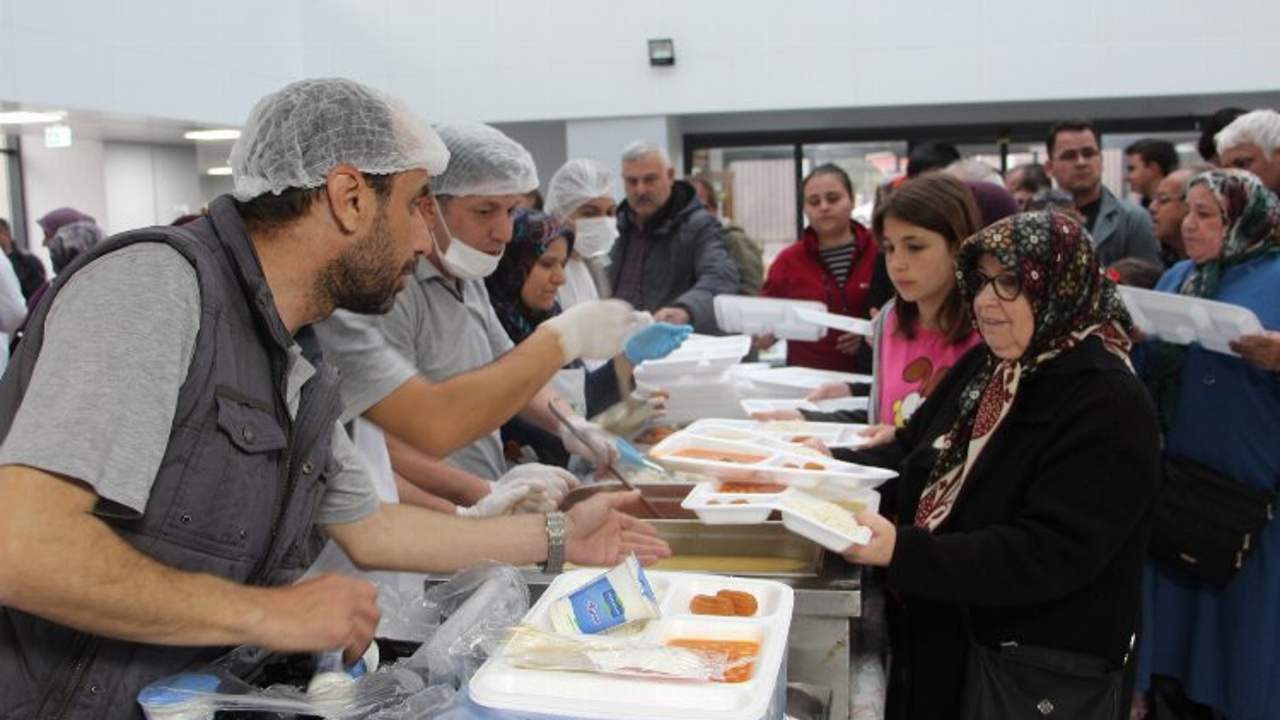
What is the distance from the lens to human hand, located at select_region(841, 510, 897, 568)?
1749mm

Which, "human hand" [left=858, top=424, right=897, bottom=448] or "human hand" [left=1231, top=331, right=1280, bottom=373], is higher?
"human hand" [left=1231, top=331, right=1280, bottom=373]

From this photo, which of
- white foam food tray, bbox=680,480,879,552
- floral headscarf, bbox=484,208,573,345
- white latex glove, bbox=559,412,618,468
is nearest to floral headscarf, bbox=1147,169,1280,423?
white foam food tray, bbox=680,480,879,552

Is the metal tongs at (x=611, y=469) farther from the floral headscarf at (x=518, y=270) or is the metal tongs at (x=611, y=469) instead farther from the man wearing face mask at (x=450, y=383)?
the floral headscarf at (x=518, y=270)

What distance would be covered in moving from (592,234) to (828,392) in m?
1.32

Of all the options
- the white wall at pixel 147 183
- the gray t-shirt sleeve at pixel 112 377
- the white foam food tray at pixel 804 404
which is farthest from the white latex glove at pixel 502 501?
the white wall at pixel 147 183

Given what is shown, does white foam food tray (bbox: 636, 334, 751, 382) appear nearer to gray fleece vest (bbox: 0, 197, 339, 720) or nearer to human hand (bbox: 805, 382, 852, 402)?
human hand (bbox: 805, 382, 852, 402)

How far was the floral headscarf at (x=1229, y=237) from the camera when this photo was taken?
285cm

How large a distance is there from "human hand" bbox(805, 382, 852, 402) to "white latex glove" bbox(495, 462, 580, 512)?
1.22 metres

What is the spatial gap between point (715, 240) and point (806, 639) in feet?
9.72

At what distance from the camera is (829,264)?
418 cm

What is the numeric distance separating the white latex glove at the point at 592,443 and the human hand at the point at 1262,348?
1.53 meters

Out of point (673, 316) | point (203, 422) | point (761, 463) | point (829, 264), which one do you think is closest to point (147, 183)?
point (673, 316)

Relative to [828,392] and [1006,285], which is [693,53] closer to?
[828,392]

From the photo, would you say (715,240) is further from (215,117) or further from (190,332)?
(215,117)
